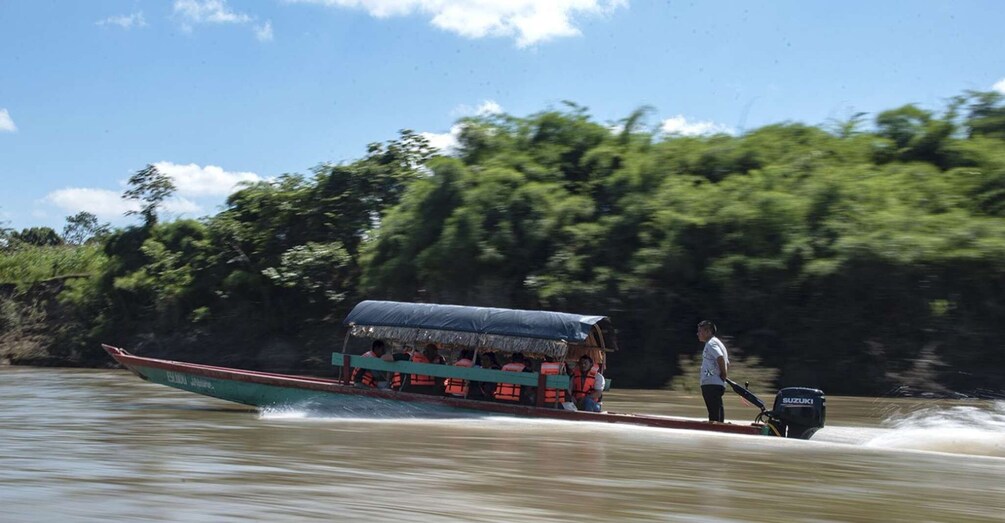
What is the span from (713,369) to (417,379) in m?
3.72

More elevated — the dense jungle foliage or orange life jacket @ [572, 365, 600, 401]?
the dense jungle foliage

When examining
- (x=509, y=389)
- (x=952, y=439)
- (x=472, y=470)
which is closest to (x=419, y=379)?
(x=509, y=389)

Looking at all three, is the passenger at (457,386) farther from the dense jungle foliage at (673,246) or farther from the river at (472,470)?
the dense jungle foliage at (673,246)

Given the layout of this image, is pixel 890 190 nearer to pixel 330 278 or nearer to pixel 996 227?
pixel 996 227

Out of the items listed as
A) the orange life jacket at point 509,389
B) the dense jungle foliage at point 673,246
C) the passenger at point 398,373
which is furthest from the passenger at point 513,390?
the dense jungle foliage at point 673,246

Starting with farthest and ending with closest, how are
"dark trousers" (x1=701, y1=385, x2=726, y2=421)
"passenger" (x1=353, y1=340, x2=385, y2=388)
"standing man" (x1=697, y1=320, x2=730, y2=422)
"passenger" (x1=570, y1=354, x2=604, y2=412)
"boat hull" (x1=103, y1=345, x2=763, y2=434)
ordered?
"passenger" (x1=353, y1=340, x2=385, y2=388) → "passenger" (x1=570, y1=354, x2=604, y2=412) → "boat hull" (x1=103, y1=345, x2=763, y2=434) → "dark trousers" (x1=701, y1=385, x2=726, y2=421) → "standing man" (x1=697, y1=320, x2=730, y2=422)

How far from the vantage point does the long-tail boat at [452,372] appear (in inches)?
452

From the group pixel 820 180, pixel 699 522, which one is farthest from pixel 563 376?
pixel 820 180

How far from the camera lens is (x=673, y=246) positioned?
64.7 ft

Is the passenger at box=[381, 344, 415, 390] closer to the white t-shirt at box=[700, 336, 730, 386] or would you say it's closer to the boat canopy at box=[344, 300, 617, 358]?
the boat canopy at box=[344, 300, 617, 358]

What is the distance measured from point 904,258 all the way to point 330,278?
15.4 metres

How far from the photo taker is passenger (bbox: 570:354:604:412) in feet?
39.5

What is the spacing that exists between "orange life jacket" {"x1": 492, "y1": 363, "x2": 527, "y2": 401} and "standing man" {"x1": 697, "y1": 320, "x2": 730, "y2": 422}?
7.45 ft

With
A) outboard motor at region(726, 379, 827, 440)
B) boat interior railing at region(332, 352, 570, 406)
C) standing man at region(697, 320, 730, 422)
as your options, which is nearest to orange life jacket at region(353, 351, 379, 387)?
boat interior railing at region(332, 352, 570, 406)
